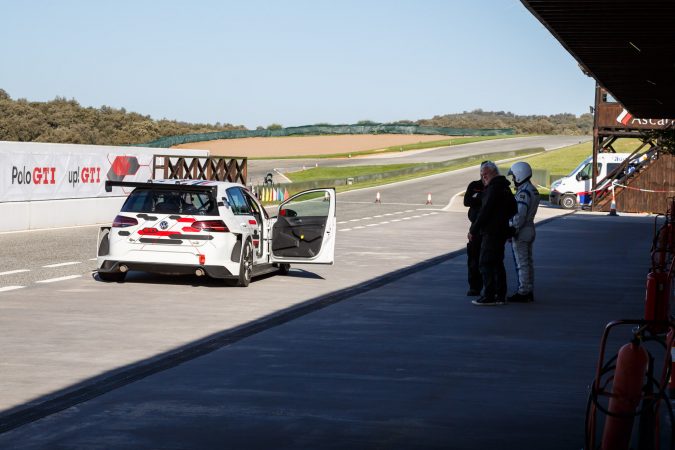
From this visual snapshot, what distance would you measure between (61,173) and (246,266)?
→ 636 inches

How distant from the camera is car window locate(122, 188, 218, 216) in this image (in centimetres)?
1777

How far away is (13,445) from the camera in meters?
7.55

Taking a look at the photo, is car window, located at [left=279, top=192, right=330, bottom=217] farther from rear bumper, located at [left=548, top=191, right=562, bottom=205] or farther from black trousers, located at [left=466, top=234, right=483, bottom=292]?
rear bumper, located at [left=548, top=191, right=562, bottom=205]

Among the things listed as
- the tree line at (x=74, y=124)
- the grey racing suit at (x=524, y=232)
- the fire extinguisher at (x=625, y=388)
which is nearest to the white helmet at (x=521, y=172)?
the grey racing suit at (x=524, y=232)

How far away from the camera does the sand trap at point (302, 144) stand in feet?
356

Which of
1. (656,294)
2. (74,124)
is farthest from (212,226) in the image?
(74,124)

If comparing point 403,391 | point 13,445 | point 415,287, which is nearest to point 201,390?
point 403,391

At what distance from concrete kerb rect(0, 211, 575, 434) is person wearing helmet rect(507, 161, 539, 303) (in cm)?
226

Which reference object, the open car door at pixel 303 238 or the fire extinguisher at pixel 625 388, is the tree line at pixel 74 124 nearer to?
the open car door at pixel 303 238

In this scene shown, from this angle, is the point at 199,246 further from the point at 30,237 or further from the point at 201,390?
the point at 30,237

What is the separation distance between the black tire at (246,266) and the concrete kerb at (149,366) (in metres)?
1.32

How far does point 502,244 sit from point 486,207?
57 cm

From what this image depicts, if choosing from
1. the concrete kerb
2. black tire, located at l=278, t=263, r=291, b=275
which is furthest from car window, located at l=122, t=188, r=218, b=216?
black tire, located at l=278, t=263, r=291, b=275

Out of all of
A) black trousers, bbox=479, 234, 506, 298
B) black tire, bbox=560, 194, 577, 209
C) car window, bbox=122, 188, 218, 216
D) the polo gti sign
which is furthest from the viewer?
black tire, bbox=560, 194, 577, 209
